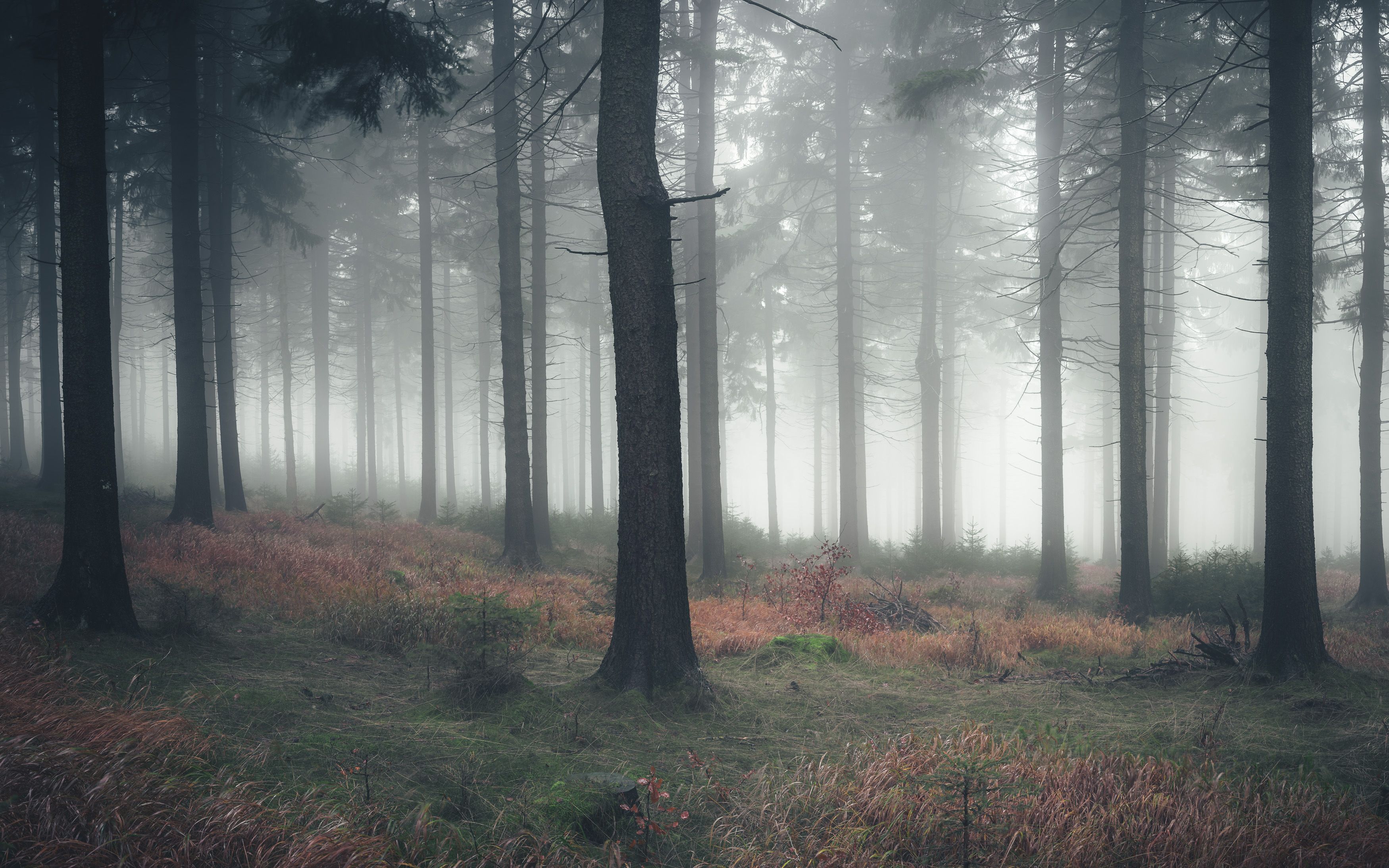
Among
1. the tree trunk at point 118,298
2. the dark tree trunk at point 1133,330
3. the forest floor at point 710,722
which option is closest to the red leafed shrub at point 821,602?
the forest floor at point 710,722

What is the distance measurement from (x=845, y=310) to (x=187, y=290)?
15106 millimetres

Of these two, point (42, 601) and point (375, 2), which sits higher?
point (375, 2)

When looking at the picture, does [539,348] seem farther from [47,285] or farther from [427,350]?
[47,285]

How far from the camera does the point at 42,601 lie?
6367 mm

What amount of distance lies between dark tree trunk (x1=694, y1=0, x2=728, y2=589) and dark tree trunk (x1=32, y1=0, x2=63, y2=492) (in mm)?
14308

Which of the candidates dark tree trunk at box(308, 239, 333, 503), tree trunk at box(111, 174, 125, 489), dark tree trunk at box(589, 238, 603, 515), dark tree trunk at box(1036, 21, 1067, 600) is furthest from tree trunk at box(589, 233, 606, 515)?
dark tree trunk at box(1036, 21, 1067, 600)

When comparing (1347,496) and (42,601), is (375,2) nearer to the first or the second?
(42,601)

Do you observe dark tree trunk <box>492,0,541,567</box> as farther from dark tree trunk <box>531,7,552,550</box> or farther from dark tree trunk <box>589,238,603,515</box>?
dark tree trunk <box>589,238,603,515</box>

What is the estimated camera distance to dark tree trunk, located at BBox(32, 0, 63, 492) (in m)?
16.0

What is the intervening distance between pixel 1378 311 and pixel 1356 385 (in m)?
29.6

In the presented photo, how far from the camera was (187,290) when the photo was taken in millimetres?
13883

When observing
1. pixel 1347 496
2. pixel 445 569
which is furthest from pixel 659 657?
pixel 1347 496

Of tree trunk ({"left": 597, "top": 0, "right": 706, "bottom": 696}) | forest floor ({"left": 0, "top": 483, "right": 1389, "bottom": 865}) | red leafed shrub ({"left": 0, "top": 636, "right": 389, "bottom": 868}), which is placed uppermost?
tree trunk ({"left": 597, "top": 0, "right": 706, "bottom": 696})

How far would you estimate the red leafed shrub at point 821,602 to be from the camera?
9.68m
